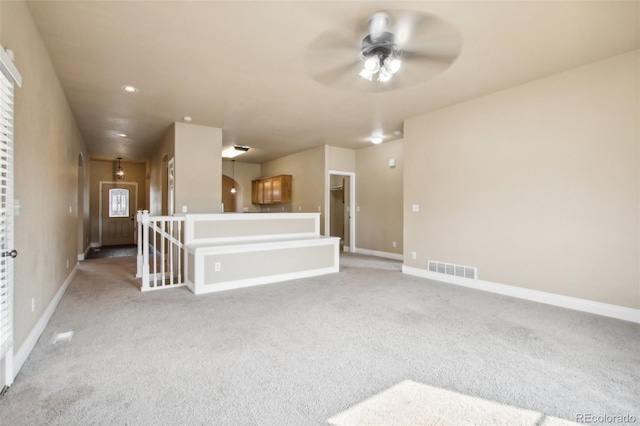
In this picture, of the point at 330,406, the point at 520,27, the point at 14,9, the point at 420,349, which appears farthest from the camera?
the point at 520,27

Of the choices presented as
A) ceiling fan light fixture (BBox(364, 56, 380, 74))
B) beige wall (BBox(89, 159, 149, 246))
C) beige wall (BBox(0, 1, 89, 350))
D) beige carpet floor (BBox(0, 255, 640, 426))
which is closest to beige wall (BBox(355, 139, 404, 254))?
beige carpet floor (BBox(0, 255, 640, 426))

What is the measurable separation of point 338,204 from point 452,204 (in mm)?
4853

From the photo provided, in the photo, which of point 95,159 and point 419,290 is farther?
point 95,159

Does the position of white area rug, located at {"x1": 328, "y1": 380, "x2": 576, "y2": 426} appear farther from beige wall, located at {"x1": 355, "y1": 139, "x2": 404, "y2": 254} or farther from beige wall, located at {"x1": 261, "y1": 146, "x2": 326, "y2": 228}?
beige wall, located at {"x1": 261, "y1": 146, "x2": 326, "y2": 228}

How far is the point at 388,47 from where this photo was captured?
2785mm

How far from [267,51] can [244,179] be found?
24.6 feet

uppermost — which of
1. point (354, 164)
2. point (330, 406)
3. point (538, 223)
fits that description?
point (354, 164)

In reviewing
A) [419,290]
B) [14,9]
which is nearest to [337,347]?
[419,290]

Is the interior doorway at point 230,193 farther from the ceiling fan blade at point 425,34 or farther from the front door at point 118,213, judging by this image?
the ceiling fan blade at point 425,34

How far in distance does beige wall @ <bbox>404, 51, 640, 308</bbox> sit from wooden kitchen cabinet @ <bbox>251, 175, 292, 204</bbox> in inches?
176

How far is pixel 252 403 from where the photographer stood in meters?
1.79

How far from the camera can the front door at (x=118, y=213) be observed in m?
9.95

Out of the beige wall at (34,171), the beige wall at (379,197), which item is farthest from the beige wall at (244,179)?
the beige wall at (34,171)

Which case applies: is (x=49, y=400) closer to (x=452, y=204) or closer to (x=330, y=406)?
(x=330, y=406)
